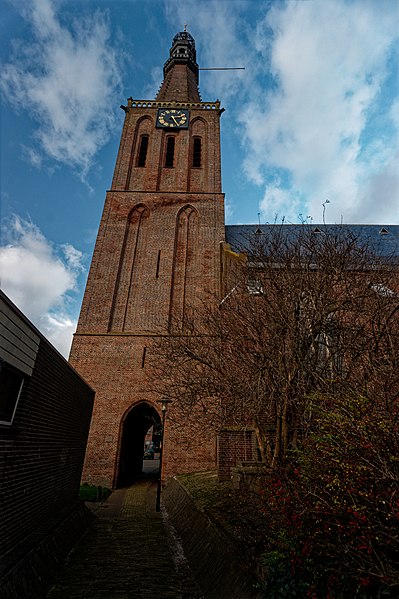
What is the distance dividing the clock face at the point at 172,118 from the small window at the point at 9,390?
927 inches

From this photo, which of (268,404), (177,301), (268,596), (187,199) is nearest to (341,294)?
(268,404)

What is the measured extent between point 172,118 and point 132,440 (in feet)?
70.7

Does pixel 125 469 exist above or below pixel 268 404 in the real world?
below

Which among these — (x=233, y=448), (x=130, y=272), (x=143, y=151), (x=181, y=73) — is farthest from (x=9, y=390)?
(x=181, y=73)

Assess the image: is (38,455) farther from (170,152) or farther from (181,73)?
(181,73)

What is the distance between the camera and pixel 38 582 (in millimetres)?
4652

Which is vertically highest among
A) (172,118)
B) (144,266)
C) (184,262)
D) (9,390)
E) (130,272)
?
(172,118)

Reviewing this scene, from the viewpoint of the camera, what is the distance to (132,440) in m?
Answer: 18.6

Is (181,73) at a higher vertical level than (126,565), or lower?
higher

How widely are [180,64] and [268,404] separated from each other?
34.2 m

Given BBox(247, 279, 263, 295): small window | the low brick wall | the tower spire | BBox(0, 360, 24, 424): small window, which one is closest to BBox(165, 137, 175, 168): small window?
the tower spire

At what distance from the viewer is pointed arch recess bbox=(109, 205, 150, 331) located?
1753cm

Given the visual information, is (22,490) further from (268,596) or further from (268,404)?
(268,404)

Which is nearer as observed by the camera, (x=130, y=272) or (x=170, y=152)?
(x=130, y=272)
